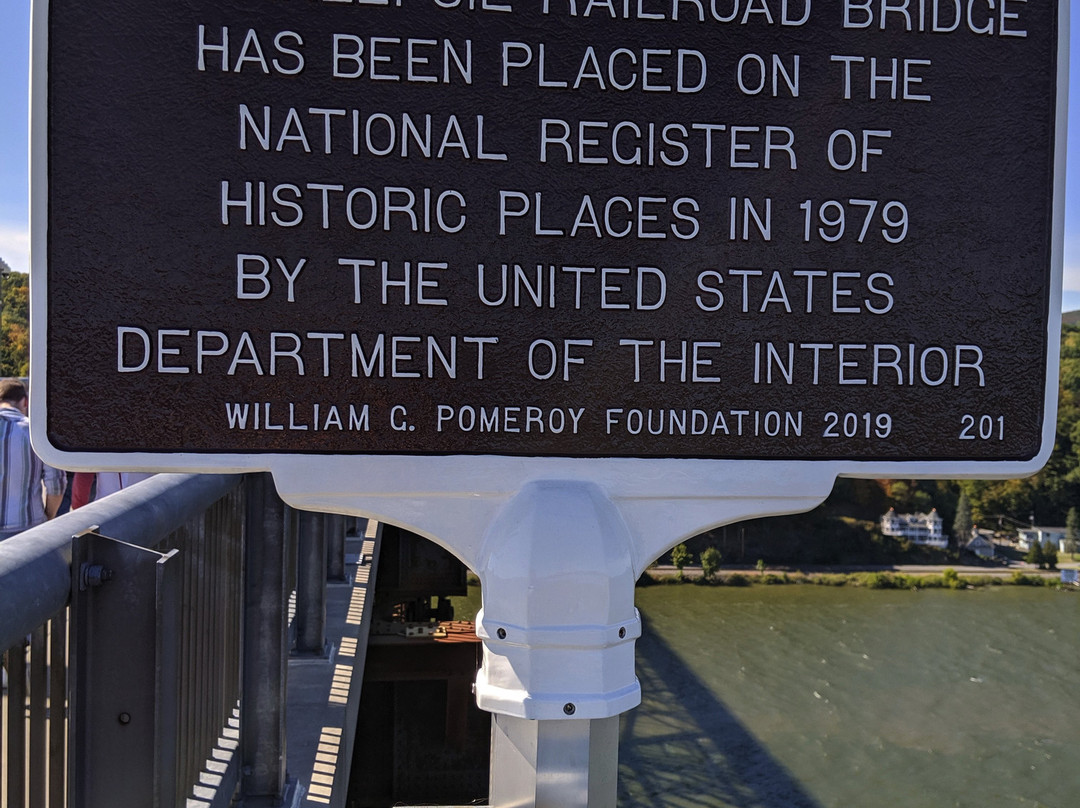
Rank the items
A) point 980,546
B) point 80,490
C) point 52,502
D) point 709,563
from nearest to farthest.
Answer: point 80,490 < point 52,502 < point 709,563 < point 980,546

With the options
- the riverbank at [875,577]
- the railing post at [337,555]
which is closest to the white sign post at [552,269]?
the railing post at [337,555]

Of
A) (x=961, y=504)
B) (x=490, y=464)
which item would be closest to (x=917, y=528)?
(x=961, y=504)

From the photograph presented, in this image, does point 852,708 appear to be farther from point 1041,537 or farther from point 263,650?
point 1041,537

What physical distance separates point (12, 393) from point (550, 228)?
13.5 ft

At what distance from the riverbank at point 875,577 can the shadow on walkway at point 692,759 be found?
14.0 m

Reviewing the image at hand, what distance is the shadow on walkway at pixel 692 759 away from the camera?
2391 cm

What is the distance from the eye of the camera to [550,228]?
188cm

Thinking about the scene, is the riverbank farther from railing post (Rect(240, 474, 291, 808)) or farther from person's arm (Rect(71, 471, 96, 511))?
person's arm (Rect(71, 471, 96, 511))

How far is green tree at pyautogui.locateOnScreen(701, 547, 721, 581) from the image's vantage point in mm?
42062

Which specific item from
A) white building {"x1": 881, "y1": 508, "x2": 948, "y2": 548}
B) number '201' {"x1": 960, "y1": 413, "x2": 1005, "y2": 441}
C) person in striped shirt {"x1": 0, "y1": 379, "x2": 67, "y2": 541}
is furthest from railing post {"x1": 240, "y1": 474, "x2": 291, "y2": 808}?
white building {"x1": 881, "y1": 508, "x2": 948, "y2": 548}

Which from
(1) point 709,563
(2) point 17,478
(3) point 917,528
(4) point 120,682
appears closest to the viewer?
(4) point 120,682

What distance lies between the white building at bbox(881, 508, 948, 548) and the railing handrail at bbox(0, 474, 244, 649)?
51.8 meters

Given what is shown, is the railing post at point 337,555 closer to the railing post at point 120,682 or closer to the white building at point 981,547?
the railing post at point 120,682

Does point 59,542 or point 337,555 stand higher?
point 59,542
